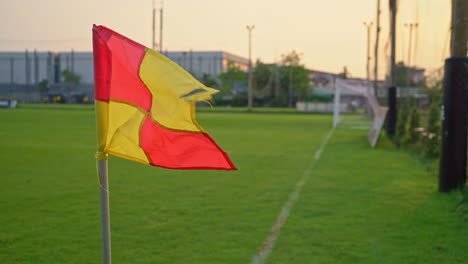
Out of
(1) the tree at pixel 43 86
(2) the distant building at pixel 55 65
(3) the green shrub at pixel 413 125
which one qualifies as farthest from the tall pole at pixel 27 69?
(3) the green shrub at pixel 413 125

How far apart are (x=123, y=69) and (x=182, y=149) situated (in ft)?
1.90

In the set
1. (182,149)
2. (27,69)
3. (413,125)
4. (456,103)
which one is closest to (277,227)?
(182,149)

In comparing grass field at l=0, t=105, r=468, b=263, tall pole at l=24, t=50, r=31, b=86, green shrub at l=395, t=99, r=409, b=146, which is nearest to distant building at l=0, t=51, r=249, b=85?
tall pole at l=24, t=50, r=31, b=86

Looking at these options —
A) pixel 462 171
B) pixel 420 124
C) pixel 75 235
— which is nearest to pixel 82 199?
pixel 75 235

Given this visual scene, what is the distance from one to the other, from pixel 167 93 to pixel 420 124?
14680 millimetres

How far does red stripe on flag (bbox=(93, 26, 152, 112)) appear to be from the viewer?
9.10 ft

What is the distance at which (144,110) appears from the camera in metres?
2.85

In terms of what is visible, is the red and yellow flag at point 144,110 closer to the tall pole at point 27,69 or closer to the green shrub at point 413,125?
the green shrub at point 413,125

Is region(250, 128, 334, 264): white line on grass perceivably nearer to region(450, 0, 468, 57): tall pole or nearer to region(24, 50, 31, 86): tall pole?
region(450, 0, 468, 57): tall pole

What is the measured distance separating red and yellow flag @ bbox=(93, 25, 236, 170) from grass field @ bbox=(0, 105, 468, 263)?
201 centimetres

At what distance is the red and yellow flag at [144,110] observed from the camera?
2.74 metres

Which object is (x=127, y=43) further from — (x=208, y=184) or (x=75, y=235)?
(x=208, y=184)

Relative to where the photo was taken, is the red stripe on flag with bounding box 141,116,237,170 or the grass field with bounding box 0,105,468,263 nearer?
the red stripe on flag with bounding box 141,116,237,170

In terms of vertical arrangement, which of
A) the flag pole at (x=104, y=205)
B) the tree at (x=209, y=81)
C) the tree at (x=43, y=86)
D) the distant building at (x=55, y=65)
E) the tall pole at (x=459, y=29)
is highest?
the distant building at (x=55, y=65)
